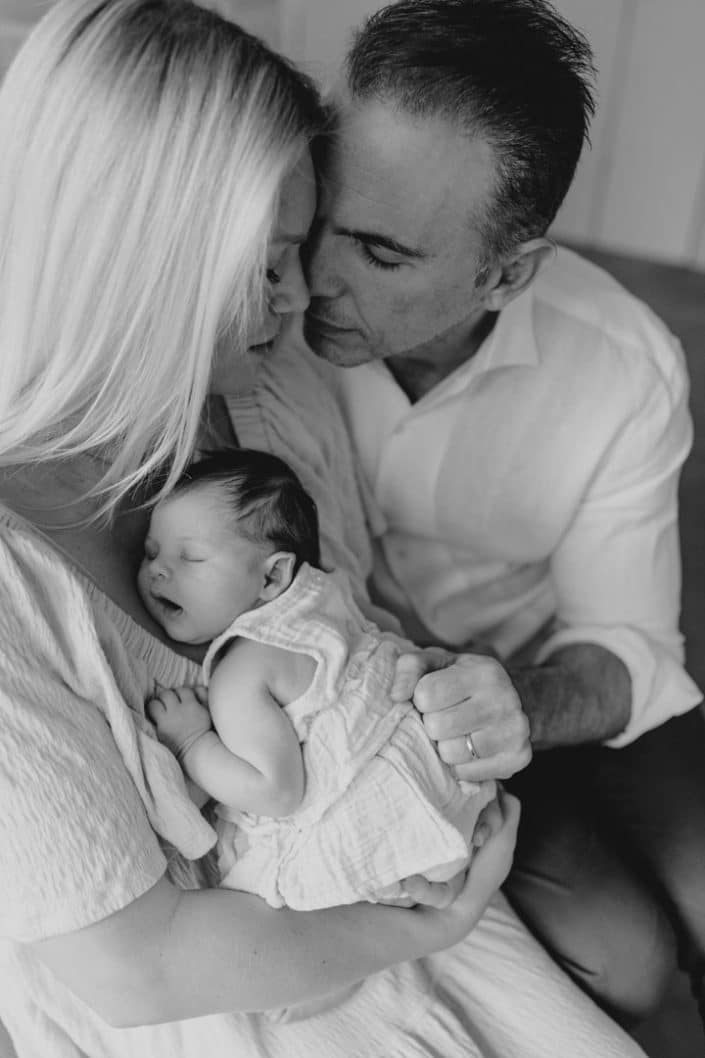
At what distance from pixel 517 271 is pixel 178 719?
75 cm

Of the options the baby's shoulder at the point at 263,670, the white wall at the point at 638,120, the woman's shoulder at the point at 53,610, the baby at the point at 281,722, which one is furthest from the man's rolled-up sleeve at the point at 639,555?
the white wall at the point at 638,120

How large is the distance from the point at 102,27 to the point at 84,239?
0.18m

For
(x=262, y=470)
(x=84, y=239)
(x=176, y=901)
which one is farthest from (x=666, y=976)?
(x=84, y=239)

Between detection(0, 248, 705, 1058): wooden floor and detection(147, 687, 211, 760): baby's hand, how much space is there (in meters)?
0.37

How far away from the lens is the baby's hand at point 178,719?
0.99 m

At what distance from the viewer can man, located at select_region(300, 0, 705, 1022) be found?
3.99 feet

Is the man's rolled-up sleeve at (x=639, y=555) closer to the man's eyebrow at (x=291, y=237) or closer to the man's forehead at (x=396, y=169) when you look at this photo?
the man's forehead at (x=396, y=169)

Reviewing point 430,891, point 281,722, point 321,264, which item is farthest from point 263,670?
point 321,264

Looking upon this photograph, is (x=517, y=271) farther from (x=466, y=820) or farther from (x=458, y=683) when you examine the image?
(x=466, y=820)

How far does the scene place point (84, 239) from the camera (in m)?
0.93

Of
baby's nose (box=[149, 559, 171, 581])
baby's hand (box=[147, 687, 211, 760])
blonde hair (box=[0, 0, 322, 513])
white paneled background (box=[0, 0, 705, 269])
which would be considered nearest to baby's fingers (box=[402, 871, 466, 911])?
baby's hand (box=[147, 687, 211, 760])

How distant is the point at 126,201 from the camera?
0.92 metres

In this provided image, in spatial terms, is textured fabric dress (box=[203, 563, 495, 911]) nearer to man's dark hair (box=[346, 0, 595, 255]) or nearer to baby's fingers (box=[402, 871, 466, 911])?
baby's fingers (box=[402, 871, 466, 911])

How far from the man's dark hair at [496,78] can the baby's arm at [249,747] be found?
63 centimetres
